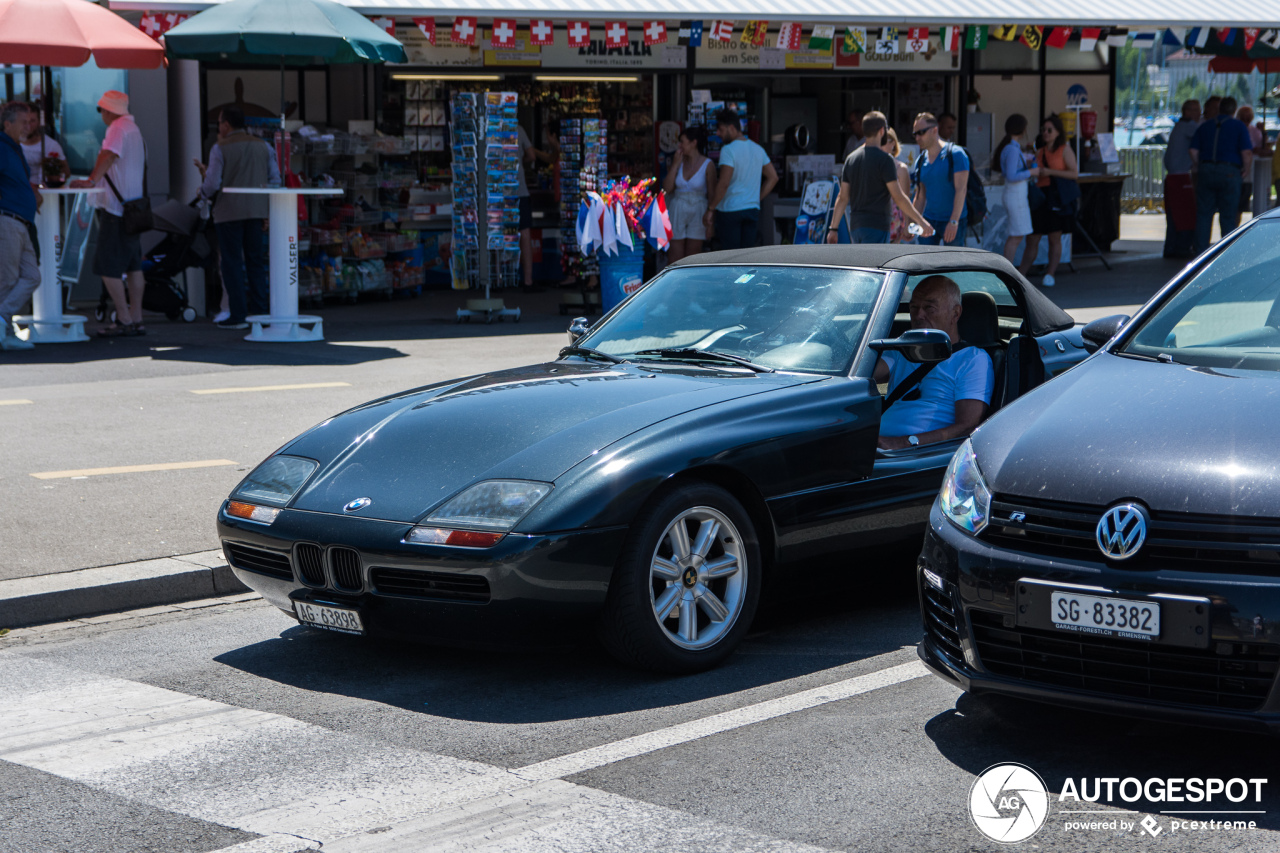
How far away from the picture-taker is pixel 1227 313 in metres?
5.17

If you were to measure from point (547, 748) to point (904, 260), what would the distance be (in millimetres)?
2684

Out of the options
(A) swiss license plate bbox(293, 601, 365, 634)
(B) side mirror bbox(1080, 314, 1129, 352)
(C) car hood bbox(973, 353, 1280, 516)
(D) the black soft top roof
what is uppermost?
(D) the black soft top roof

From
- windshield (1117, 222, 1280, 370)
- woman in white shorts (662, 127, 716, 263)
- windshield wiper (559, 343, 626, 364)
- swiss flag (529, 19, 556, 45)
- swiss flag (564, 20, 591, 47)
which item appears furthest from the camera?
swiss flag (564, 20, 591, 47)

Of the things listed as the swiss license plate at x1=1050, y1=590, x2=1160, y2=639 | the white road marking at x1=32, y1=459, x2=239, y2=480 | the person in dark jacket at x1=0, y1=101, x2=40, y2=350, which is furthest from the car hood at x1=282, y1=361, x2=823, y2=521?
the person in dark jacket at x1=0, y1=101, x2=40, y2=350

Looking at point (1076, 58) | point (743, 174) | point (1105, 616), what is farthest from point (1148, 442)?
point (1076, 58)

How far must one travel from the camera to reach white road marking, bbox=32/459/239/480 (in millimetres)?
8273

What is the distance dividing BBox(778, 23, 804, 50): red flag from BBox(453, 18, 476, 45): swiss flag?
381cm

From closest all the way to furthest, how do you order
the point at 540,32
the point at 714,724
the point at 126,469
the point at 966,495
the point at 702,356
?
the point at 966,495 → the point at 714,724 → the point at 702,356 → the point at 126,469 → the point at 540,32

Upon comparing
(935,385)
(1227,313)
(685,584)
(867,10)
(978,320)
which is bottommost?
(685,584)

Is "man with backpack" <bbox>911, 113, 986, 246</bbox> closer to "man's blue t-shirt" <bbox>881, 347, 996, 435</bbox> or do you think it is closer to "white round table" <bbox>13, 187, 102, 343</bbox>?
"white round table" <bbox>13, 187, 102, 343</bbox>

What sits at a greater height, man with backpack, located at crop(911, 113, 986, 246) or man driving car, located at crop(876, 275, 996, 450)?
man with backpack, located at crop(911, 113, 986, 246)

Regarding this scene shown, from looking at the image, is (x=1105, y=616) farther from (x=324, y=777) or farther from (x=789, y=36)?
(x=789, y=36)

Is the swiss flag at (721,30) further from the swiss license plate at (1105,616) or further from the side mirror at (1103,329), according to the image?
the swiss license plate at (1105,616)

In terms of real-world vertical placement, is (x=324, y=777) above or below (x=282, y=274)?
below
